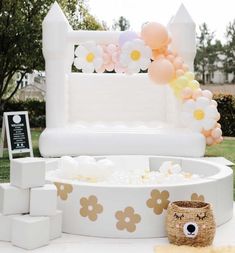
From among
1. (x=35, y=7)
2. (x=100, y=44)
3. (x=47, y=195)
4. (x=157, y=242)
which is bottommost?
(x=157, y=242)

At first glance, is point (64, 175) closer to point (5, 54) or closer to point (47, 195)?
point (47, 195)

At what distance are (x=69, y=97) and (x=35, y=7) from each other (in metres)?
5.95

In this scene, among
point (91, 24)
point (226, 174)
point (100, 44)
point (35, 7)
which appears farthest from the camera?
point (91, 24)

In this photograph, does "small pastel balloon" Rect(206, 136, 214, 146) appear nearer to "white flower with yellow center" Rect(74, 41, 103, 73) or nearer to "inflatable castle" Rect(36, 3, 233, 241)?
"inflatable castle" Rect(36, 3, 233, 241)

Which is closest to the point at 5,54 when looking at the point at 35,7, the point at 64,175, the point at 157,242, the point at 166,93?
the point at 35,7

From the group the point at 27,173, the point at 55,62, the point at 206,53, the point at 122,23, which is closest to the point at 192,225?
the point at 27,173

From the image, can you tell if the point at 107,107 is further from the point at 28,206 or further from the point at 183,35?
the point at 28,206

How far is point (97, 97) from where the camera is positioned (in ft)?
29.8

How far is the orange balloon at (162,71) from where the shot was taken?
788 cm

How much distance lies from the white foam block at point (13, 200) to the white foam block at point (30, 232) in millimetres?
88

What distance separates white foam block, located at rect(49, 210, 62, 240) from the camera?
345 centimetres

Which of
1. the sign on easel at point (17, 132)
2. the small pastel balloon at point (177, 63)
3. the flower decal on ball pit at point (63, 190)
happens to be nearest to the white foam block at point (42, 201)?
the flower decal on ball pit at point (63, 190)

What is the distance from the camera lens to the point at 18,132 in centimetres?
811

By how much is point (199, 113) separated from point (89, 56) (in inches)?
85.2
